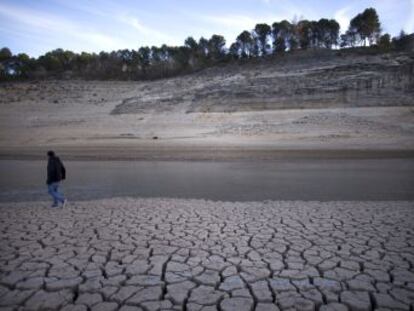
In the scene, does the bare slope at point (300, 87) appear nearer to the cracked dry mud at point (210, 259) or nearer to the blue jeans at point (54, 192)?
the blue jeans at point (54, 192)

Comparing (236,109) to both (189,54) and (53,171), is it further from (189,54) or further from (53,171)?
(189,54)

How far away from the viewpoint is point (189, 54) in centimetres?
6656

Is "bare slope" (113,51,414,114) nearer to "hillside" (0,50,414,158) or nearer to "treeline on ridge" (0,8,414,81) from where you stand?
"hillside" (0,50,414,158)

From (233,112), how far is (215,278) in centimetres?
3102

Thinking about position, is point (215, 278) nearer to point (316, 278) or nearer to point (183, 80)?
point (316, 278)

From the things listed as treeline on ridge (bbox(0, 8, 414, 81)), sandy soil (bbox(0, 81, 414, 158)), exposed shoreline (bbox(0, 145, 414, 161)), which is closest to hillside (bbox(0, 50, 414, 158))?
sandy soil (bbox(0, 81, 414, 158))

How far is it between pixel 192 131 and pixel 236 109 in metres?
9.98

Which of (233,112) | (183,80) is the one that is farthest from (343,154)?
(183,80)

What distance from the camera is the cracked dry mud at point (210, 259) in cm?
348

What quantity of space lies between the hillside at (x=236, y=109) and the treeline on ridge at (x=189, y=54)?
10.4 metres

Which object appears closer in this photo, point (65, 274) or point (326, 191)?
point (65, 274)

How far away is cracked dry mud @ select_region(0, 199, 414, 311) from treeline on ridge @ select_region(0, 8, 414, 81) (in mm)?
53514

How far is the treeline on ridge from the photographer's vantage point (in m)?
58.5

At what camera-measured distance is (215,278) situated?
154 inches
